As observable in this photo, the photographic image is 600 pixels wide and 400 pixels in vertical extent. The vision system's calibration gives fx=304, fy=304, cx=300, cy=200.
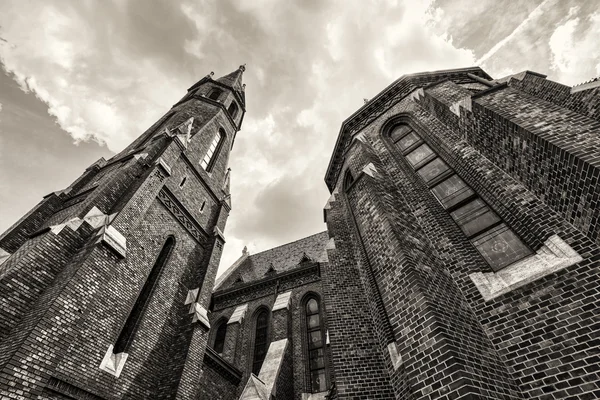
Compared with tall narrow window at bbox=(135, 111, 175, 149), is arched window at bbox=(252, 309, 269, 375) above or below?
below

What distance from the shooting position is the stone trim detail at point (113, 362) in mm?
6979

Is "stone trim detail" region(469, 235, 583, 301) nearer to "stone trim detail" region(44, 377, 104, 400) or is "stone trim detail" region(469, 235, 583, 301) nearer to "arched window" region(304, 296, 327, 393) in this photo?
"stone trim detail" region(44, 377, 104, 400)

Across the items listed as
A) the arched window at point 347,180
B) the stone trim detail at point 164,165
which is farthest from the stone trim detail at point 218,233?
the arched window at point 347,180

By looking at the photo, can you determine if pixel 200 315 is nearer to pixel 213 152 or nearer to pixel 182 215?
pixel 182 215

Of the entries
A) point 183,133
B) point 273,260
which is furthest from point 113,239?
point 273,260

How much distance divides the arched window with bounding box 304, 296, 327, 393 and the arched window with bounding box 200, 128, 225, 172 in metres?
8.12

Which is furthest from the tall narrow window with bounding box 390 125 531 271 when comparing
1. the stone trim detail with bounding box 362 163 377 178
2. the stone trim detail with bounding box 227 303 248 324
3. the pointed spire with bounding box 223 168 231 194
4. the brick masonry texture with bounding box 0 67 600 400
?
the stone trim detail with bounding box 227 303 248 324

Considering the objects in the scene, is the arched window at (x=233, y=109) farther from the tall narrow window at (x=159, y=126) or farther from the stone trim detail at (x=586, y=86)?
the stone trim detail at (x=586, y=86)

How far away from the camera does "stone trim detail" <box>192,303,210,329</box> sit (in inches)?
379

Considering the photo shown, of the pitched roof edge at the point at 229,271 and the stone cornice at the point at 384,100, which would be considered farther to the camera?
the pitched roof edge at the point at 229,271

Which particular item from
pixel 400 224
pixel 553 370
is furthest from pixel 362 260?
pixel 553 370

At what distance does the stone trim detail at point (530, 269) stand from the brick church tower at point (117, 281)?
7.69 metres

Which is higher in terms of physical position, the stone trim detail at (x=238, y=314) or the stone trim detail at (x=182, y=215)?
the stone trim detail at (x=182, y=215)

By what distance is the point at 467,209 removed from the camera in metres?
5.98
